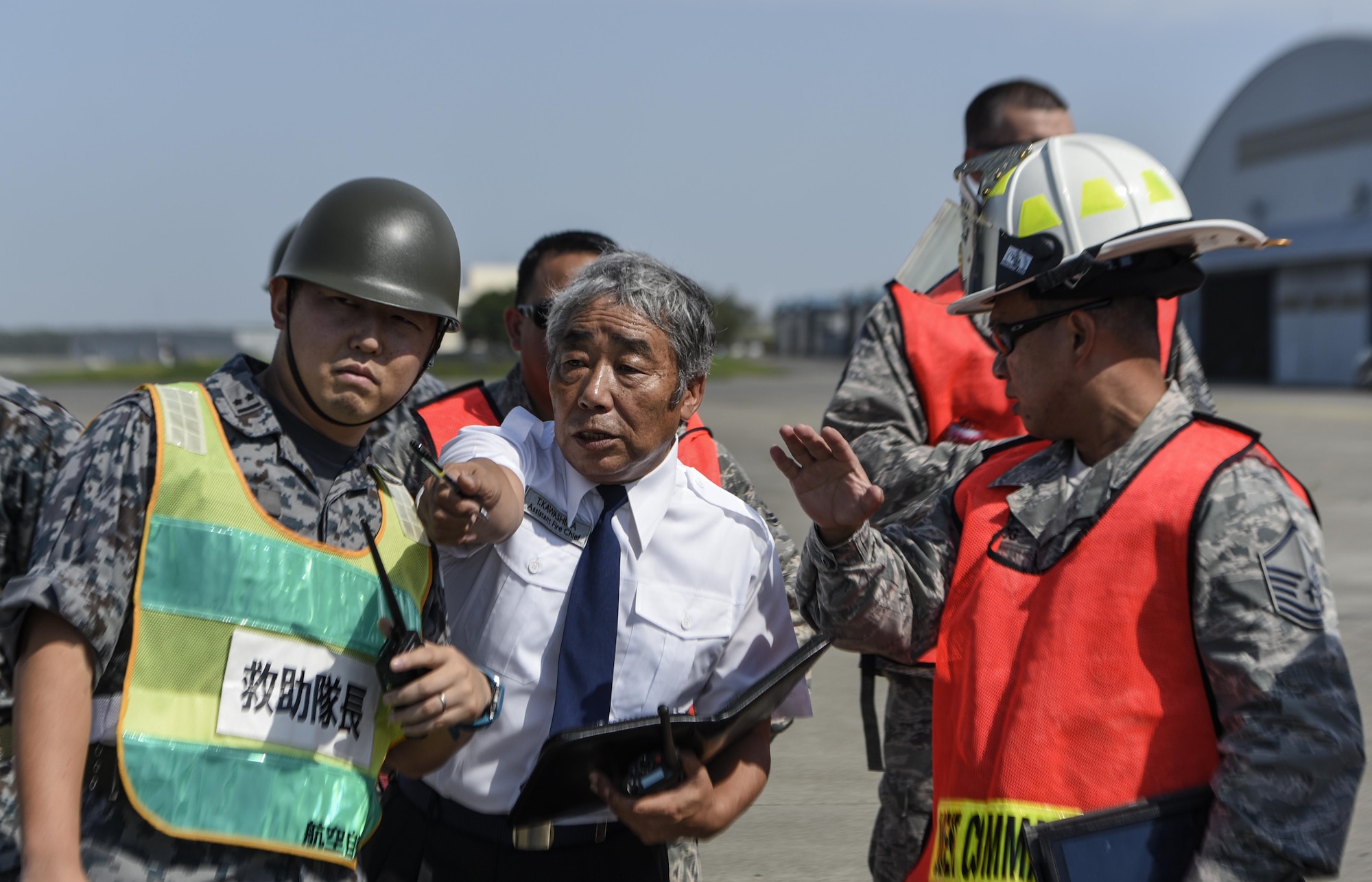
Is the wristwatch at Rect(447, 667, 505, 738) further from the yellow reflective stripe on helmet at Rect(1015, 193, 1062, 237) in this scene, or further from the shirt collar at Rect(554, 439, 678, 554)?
the yellow reflective stripe on helmet at Rect(1015, 193, 1062, 237)

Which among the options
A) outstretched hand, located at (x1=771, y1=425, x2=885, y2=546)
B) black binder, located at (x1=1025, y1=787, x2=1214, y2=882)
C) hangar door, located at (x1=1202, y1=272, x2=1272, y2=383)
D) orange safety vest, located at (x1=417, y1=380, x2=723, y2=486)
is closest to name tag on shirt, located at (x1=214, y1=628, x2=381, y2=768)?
outstretched hand, located at (x1=771, y1=425, x2=885, y2=546)

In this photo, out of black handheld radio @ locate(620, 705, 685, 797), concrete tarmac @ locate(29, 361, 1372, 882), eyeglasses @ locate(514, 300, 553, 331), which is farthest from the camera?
concrete tarmac @ locate(29, 361, 1372, 882)

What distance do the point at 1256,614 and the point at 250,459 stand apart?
64.9 inches

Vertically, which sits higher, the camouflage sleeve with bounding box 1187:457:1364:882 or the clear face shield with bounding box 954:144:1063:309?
the clear face shield with bounding box 954:144:1063:309

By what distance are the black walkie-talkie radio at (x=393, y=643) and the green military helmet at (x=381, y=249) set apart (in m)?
0.47

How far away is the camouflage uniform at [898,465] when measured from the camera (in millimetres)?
3117

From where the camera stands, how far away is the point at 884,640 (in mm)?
2408

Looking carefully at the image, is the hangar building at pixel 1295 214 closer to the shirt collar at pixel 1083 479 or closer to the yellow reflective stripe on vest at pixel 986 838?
Result: the shirt collar at pixel 1083 479

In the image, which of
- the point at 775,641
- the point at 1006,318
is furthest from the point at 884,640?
the point at 1006,318

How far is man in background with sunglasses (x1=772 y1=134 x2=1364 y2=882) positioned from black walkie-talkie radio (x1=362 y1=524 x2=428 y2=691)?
0.76m

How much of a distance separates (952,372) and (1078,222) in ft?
3.55

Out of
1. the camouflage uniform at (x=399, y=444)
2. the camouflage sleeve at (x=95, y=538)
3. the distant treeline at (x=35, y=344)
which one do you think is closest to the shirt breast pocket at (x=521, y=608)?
the camouflage uniform at (x=399, y=444)

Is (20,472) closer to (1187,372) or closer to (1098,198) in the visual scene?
(1098,198)

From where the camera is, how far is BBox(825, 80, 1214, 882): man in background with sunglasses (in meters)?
3.12
